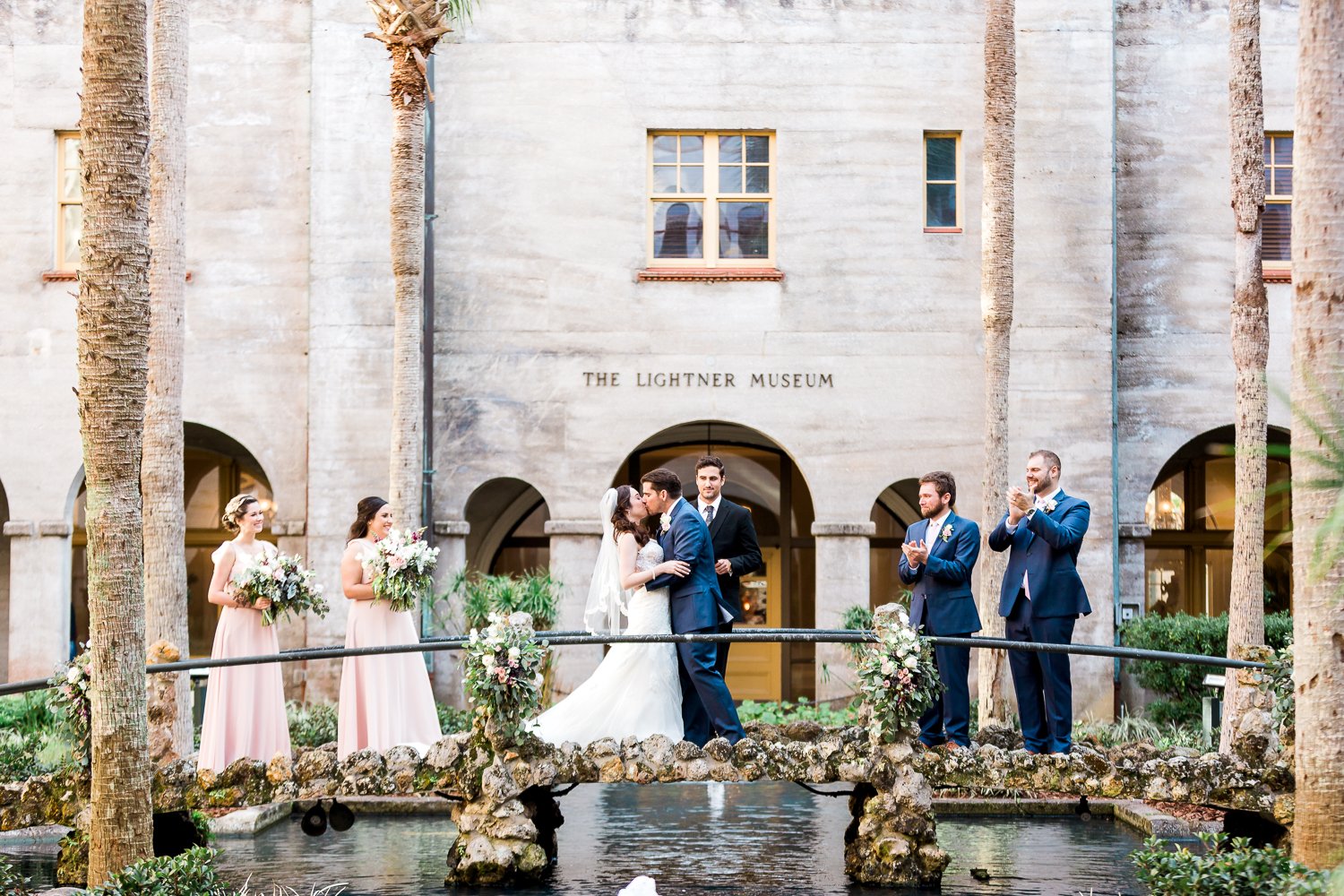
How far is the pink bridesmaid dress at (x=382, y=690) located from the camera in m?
11.6

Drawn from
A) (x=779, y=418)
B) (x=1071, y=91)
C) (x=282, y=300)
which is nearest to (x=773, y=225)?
(x=779, y=418)

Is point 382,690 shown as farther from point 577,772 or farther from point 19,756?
point 19,756

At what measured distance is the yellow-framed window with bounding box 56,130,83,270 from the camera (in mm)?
18875

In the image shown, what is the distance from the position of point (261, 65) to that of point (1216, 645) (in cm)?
1318

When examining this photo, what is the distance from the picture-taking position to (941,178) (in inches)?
737

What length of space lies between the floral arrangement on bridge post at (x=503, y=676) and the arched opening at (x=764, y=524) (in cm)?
1170

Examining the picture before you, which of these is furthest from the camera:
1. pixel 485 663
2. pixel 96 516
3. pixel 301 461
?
pixel 301 461

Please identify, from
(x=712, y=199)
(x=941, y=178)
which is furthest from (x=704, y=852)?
(x=941, y=178)

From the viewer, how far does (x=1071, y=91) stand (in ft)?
60.5

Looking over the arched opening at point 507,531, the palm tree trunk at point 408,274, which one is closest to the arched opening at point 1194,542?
the arched opening at point 507,531

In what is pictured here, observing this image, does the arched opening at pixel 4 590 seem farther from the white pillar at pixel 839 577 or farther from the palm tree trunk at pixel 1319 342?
the palm tree trunk at pixel 1319 342

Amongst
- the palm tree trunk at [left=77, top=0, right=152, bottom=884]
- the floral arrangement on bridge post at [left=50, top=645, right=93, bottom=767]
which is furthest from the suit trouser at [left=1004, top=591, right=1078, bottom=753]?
the floral arrangement on bridge post at [left=50, top=645, right=93, bottom=767]

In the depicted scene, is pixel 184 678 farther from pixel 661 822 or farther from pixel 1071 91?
pixel 1071 91

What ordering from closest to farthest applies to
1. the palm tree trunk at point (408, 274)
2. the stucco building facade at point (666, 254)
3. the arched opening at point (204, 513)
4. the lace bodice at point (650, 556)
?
the lace bodice at point (650, 556) < the palm tree trunk at point (408, 274) < the stucco building facade at point (666, 254) < the arched opening at point (204, 513)
